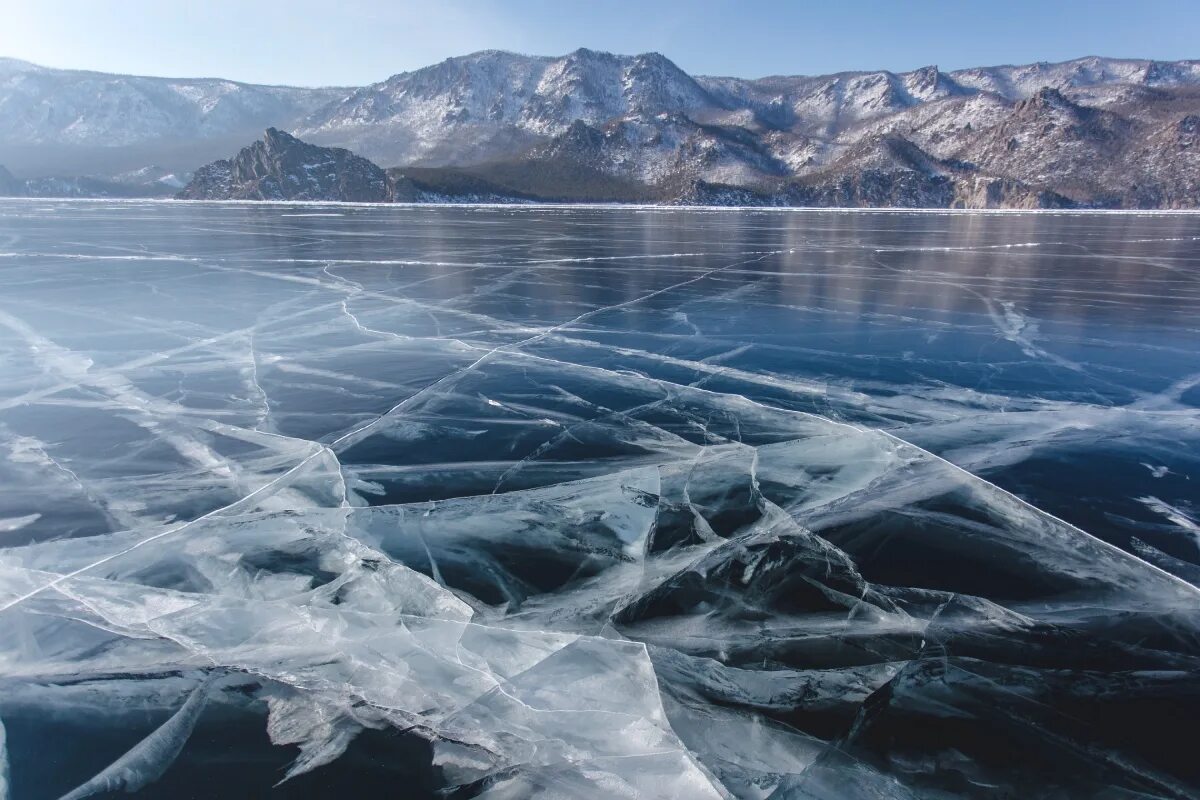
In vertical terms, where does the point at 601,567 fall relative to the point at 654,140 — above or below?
below

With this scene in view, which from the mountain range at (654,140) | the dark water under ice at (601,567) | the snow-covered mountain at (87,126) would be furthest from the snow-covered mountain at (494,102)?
the dark water under ice at (601,567)

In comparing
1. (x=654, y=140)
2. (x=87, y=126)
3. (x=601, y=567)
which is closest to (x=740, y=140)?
(x=654, y=140)

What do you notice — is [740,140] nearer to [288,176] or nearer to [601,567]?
[288,176]

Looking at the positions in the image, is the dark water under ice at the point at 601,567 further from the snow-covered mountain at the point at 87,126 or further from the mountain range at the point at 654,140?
the snow-covered mountain at the point at 87,126

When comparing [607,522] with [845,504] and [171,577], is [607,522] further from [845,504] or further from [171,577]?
[171,577]

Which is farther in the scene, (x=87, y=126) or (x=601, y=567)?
(x=87, y=126)

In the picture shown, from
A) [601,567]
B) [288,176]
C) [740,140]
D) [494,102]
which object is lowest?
[601,567]

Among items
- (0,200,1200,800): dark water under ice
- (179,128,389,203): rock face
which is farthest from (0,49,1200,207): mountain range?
(0,200,1200,800): dark water under ice
